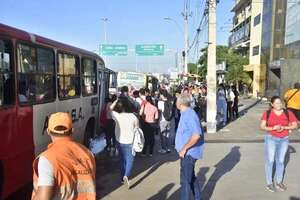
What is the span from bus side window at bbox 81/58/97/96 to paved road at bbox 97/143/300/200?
167cm

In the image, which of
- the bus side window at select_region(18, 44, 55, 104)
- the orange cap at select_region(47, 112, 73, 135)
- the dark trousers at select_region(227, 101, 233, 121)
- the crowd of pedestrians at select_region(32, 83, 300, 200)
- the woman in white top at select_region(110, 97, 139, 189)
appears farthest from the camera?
the dark trousers at select_region(227, 101, 233, 121)

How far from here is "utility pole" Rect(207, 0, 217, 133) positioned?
18625 millimetres

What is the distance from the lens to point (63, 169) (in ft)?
12.4

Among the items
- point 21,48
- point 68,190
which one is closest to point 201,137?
point 21,48

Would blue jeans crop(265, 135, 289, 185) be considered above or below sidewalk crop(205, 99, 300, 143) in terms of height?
above

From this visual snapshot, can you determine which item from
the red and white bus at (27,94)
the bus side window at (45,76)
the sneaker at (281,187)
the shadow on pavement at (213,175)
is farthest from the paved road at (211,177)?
the bus side window at (45,76)

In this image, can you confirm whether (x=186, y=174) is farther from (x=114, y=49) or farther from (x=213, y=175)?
(x=114, y=49)

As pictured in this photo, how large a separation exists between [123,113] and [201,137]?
2.40 metres

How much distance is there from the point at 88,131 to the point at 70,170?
1004 centimetres

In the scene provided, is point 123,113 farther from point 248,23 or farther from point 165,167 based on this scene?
point 248,23

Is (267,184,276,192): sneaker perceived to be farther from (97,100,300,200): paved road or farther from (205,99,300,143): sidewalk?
(205,99,300,143): sidewalk

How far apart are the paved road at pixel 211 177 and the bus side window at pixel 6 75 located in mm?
2360

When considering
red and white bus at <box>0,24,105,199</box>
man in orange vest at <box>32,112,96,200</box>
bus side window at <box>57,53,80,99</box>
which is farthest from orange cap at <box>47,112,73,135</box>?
bus side window at <box>57,53,80,99</box>

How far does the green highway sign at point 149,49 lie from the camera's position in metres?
58.8
